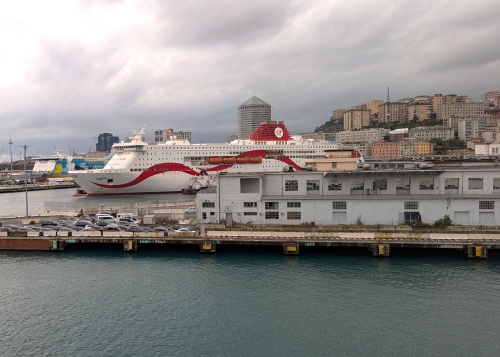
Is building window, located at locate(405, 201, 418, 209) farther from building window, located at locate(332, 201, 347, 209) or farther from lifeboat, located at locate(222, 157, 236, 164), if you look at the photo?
lifeboat, located at locate(222, 157, 236, 164)

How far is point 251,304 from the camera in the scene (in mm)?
16422

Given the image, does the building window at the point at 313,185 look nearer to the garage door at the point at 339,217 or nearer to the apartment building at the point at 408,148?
the garage door at the point at 339,217

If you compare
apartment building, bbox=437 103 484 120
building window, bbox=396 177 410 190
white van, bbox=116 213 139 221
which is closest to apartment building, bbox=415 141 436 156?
apartment building, bbox=437 103 484 120

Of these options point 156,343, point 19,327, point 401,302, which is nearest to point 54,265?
point 19,327

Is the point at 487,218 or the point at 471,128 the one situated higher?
the point at 471,128

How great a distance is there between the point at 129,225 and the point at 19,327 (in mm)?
11573

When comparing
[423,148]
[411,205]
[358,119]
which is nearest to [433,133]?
[423,148]

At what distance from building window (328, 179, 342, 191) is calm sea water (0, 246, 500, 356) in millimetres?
4655

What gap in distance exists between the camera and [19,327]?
14.6 meters

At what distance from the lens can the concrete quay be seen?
21.6 meters

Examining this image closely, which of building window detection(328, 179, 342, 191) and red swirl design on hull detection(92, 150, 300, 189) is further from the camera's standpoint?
red swirl design on hull detection(92, 150, 300, 189)

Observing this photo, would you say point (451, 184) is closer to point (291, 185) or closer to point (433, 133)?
point (291, 185)

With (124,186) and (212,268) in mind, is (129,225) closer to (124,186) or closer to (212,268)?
(212,268)

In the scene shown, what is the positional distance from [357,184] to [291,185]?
13.1 ft
